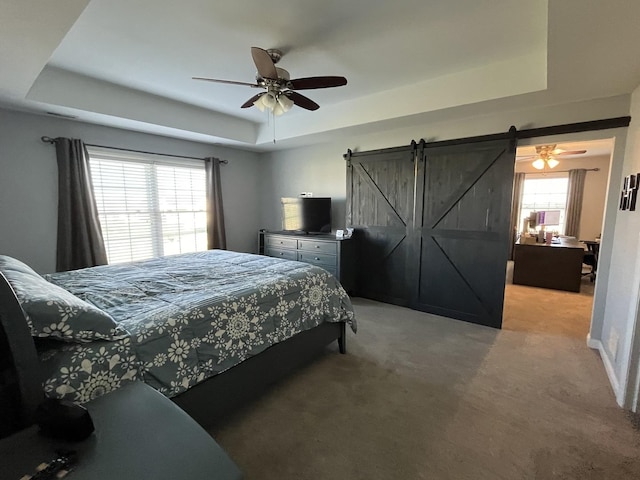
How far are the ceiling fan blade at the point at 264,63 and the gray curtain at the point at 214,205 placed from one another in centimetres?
298

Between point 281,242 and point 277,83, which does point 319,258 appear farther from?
point 277,83

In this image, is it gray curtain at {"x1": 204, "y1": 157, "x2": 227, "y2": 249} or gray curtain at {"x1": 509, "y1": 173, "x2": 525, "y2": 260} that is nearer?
gray curtain at {"x1": 204, "y1": 157, "x2": 227, "y2": 249}

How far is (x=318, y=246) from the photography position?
4461 mm

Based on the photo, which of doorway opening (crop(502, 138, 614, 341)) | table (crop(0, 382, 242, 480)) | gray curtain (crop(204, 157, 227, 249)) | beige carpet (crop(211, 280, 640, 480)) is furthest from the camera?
gray curtain (crop(204, 157, 227, 249))

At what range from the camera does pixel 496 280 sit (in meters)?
3.45

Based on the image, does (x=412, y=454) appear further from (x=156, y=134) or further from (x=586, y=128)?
(x=156, y=134)

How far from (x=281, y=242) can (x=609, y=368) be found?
4.08m

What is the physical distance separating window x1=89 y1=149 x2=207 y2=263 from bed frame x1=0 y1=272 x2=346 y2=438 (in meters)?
3.16

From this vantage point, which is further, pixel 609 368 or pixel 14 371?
pixel 609 368

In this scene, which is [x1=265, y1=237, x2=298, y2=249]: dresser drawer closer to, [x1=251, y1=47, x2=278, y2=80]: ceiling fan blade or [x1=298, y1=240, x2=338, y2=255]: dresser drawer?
[x1=298, y1=240, x2=338, y2=255]: dresser drawer

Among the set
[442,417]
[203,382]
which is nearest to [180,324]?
[203,382]

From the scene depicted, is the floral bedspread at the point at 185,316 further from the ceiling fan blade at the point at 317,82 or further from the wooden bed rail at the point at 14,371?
the ceiling fan blade at the point at 317,82


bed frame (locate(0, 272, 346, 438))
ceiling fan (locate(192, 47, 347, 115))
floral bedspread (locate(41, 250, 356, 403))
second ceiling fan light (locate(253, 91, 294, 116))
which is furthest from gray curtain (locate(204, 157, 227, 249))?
bed frame (locate(0, 272, 346, 438))

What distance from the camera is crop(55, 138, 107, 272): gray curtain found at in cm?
351
